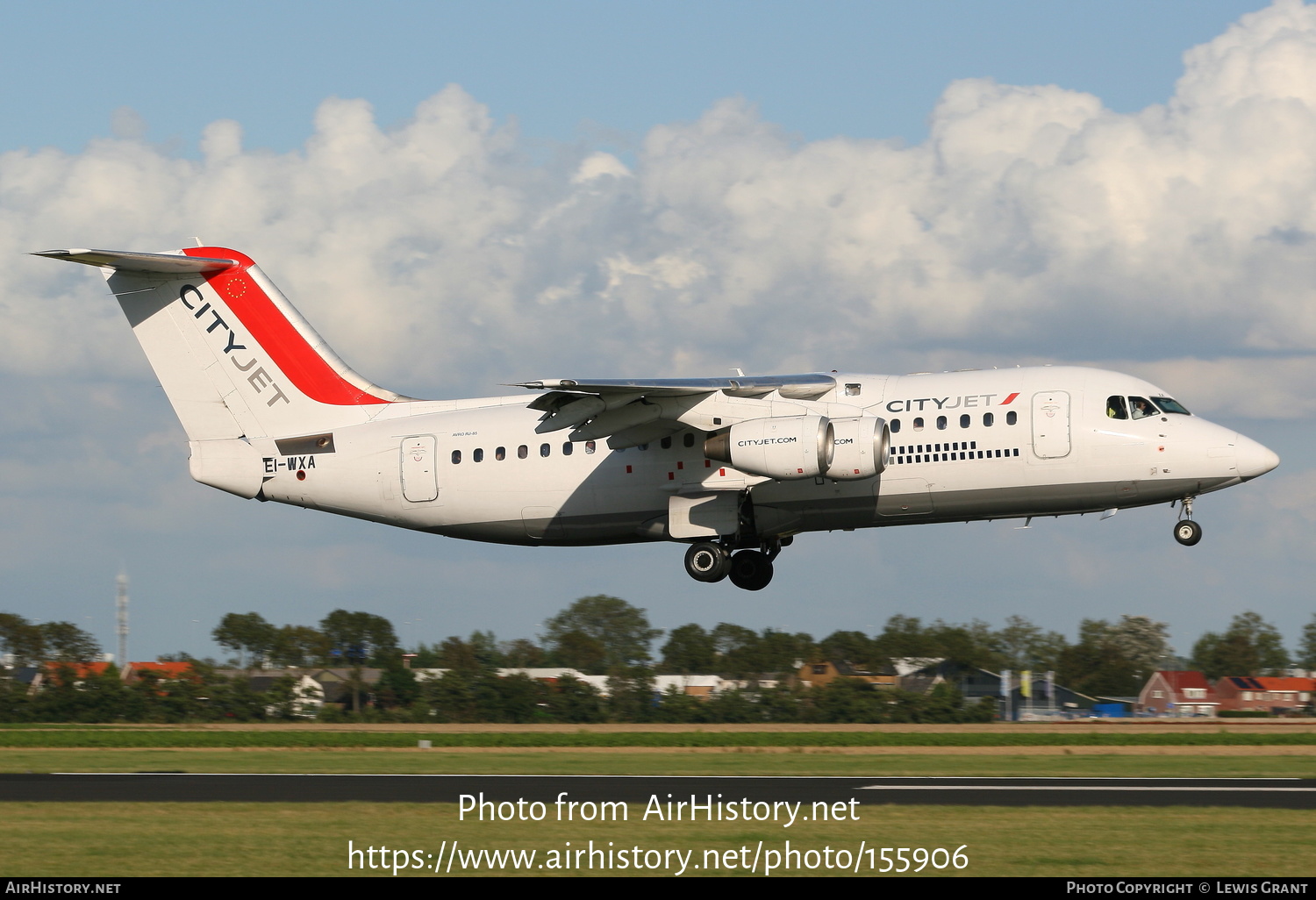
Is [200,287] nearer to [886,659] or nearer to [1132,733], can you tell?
[1132,733]

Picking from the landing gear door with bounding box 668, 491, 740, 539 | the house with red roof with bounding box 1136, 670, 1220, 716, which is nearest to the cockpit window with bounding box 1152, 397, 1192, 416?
the landing gear door with bounding box 668, 491, 740, 539

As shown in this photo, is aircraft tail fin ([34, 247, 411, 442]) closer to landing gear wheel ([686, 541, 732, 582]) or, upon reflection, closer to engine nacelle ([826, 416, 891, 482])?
landing gear wheel ([686, 541, 732, 582])

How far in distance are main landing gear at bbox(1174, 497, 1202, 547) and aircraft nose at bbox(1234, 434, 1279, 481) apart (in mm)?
1129

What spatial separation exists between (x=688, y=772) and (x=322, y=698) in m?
23.4

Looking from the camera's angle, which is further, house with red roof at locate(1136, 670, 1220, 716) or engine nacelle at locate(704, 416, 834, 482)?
house with red roof at locate(1136, 670, 1220, 716)

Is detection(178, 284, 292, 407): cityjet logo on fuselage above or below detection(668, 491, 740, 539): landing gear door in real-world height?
above

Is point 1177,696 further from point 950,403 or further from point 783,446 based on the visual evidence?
point 783,446

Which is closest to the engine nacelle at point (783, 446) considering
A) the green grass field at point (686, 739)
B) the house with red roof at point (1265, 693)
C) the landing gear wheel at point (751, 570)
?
the landing gear wheel at point (751, 570)

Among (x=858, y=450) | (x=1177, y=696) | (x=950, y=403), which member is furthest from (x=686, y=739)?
(x=1177, y=696)

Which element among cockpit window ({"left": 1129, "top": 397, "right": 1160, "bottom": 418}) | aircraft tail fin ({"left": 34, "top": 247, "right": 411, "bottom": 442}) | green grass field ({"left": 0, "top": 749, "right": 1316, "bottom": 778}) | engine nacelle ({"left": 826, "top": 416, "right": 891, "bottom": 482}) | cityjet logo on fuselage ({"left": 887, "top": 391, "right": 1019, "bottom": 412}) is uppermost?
aircraft tail fin ({"left": 34, "top": 247, "right": 411, "bottom": 442})

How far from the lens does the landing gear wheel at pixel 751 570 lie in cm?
2864

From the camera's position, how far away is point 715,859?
566 inches

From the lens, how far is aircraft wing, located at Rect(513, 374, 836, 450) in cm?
2578
